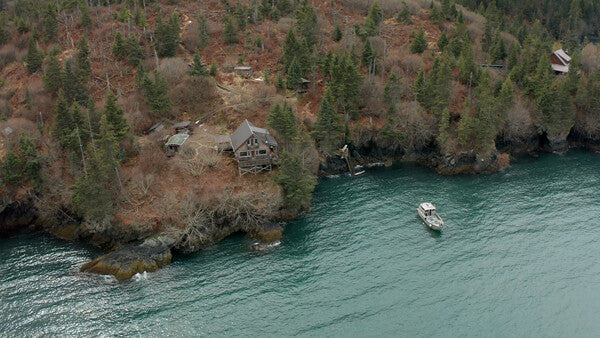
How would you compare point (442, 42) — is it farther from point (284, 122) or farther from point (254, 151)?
point (254, 151)

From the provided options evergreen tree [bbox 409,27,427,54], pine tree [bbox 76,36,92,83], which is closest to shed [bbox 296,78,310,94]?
evergreen tree [bbox 409,27,427,54]

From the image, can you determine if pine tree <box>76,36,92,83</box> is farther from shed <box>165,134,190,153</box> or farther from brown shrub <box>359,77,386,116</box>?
brown shrub <box>359,77,386,116</box>

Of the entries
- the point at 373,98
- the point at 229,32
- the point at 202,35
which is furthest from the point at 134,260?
the point at 229,32

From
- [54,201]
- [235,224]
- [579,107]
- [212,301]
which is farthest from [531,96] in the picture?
→ [54,201]

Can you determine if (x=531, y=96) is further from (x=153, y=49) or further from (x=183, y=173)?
(x=153, y=49)

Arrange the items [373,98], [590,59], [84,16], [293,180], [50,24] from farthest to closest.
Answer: [84,16] < [590,59] < [50,24] < [373,98] < [293,180]

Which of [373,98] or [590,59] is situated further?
[590,59]
